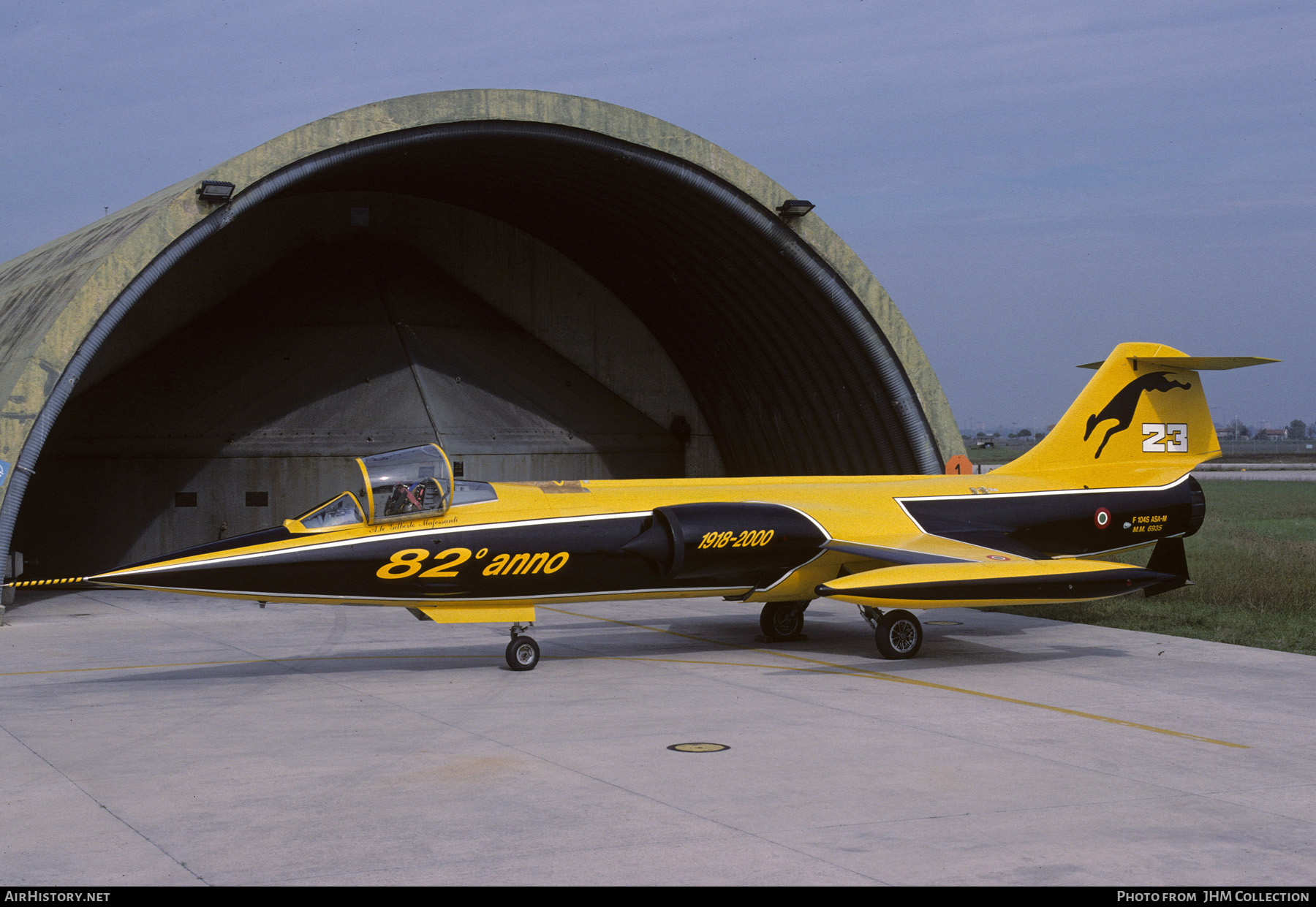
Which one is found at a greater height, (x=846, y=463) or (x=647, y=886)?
(x=846, y=463)

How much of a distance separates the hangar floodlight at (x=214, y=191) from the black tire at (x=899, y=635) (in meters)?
11.8

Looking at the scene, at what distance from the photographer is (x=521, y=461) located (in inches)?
1029

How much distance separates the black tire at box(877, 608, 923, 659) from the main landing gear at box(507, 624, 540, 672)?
171 inches

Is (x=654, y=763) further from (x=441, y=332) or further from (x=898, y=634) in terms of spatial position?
(x=441, y=332)

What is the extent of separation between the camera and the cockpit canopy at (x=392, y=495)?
1366 cm

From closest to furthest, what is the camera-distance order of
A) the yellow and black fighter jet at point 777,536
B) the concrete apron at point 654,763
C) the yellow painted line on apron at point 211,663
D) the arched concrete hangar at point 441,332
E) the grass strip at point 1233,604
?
the concrete apron at point 654,763
the yellow and black fighter jet at point 777,536
the yellow painted line on apron at point 211,663
the grass strip at point 1233,604
the arched concrete hangar at point 441,332

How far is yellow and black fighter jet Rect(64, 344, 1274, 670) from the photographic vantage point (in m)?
13.5

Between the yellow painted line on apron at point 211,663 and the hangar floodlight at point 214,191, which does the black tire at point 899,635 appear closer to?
the yellow painted line on apron at point 211,663

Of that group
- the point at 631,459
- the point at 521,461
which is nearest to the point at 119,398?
the point at 521,461

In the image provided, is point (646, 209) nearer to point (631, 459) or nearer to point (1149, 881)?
point (631, 459)

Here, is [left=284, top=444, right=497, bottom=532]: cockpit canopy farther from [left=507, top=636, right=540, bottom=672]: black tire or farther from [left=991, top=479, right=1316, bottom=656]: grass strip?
[left=991, top=479, right=1316, bottom=656]: grass strip

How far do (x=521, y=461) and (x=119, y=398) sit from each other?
8280 mm

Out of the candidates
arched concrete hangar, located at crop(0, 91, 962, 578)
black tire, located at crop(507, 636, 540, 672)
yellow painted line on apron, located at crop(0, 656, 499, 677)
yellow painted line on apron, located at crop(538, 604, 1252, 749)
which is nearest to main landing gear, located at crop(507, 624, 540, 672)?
black tire, located at crop(507, 636, 540, 672)

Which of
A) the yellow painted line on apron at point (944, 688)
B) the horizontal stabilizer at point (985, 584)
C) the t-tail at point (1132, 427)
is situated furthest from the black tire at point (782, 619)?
the t-tail at point (1132, 427)
